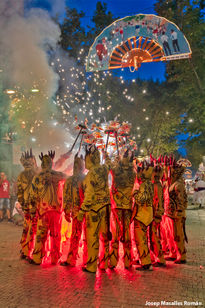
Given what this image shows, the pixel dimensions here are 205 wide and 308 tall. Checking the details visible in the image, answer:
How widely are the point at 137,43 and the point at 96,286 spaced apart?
295 inches

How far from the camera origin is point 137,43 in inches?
347

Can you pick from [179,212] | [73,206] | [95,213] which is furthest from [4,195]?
[179,212]

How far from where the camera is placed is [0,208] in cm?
1067

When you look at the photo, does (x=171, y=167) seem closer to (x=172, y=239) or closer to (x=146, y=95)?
(x=172, y=239)

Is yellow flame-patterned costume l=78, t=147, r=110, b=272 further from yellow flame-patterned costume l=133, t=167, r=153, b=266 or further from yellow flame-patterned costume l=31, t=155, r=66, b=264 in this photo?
yellow flame-patterned costume l=31, t=155, r=66, b=264

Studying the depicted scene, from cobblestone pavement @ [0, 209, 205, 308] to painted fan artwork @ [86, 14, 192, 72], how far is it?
242 inches

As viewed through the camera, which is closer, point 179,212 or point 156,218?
Answer: point 156,218

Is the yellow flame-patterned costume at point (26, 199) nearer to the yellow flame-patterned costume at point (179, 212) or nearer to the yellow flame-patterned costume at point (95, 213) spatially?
the yellow flame-patterned costume at point (95, 213)

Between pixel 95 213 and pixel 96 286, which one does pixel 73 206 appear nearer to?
pixel 95 213

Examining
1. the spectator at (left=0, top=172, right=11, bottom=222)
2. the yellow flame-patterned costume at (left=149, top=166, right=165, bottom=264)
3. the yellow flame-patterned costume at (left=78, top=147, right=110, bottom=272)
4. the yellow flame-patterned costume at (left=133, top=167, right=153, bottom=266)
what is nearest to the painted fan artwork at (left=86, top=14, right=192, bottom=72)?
the yellow flame-patterned costume at (left=149, top=166, right=165, bottom=264)

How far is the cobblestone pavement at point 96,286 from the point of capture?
3.52 metres

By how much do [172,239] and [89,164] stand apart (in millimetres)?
2237

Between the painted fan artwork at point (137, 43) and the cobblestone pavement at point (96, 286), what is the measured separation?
6145 mm

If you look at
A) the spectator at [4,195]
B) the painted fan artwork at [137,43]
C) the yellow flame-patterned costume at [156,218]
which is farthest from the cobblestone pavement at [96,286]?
the painted fan artwork at [137,43]
